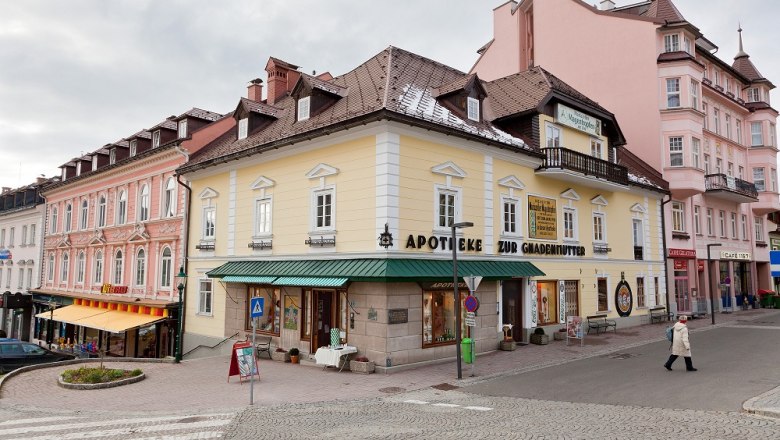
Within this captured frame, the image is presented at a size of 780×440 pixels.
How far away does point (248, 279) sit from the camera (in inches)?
774

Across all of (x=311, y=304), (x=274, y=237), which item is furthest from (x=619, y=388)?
(x=274, y=237)

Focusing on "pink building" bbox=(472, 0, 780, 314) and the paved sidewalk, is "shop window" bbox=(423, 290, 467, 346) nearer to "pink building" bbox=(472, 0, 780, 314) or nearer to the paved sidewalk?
the paved sidewalk

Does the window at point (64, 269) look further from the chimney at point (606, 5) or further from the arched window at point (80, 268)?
the chimney at point (606, 5)

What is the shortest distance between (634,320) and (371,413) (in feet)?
64.8

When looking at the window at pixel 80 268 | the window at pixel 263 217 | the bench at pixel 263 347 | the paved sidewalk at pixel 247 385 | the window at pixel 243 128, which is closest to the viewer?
the paved sidewalk at pixel 247 385

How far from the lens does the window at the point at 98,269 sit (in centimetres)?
3256

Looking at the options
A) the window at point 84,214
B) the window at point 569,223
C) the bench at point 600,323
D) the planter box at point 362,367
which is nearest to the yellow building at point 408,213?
the window at point 569,223

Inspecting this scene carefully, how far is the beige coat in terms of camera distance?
1470 centimetres

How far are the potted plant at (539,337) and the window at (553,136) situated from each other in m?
7.66

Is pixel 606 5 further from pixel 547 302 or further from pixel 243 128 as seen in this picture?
pixel 243 128

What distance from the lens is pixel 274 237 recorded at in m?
20.3

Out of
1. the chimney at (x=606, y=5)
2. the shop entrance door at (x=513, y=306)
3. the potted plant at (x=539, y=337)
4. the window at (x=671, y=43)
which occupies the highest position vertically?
the chimney at (x=606, y=5)

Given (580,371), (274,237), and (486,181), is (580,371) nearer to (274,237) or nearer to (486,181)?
(486,181)

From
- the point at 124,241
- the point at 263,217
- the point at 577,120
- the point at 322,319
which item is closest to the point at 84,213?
the point at 124,241
